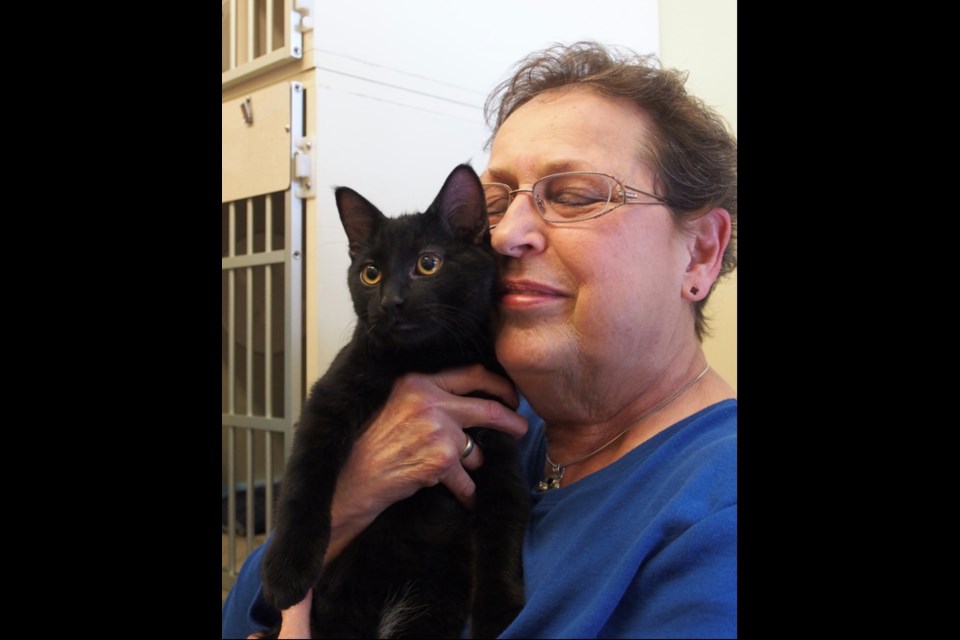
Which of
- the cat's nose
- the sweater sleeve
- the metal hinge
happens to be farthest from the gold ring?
the metal hinge

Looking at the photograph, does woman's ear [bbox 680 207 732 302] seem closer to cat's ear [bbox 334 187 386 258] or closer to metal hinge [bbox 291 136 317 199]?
cat's ear [bbox 334 187 386 258]

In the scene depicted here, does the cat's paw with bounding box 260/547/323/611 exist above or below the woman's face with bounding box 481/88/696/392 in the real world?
below

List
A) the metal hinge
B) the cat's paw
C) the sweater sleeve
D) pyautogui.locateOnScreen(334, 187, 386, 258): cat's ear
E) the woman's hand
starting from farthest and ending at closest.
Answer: the metal hinge
pyautogui.locateOnScreen(334, 187, 386, 258): cat's ear
the woman's hand
the cat's paw
the sweater sleeve

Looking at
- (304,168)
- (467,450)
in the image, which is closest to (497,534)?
(467,450)

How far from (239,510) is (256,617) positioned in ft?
1.20

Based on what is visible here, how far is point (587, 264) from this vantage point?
85 centimetres

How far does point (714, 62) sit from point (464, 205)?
0.42m

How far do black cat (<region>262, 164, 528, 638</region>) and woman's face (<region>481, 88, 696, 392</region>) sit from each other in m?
0.08

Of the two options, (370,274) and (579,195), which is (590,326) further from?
(370,274)

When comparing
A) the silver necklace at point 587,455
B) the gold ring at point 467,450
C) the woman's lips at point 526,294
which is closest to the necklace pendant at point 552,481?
the silver necklace at point 587,455

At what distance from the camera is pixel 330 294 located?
126 centimetres

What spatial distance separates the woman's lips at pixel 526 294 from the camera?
0.88 meters

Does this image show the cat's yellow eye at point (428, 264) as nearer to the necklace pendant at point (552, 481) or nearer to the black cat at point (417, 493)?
the black cat at point (417, 493)

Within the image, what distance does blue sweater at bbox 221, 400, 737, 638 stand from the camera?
0.62 m
